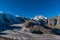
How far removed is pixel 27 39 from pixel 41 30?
12.0m

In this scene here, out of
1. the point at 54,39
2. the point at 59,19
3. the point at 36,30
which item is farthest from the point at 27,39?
the point at 59,19

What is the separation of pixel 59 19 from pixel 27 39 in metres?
46.1

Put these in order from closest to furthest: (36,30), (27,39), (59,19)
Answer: (27,39), (36,30), (59,19)

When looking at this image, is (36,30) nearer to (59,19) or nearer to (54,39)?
(54,39)

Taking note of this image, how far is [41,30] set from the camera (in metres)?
36.1

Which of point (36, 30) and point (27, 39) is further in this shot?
point (36, 30)

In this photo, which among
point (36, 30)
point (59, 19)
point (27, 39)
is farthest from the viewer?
point (59, 19)

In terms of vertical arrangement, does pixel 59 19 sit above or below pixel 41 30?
above

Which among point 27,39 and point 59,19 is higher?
point 59,19

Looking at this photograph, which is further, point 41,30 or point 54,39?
point 41,30

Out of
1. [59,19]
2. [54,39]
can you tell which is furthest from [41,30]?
[59,19]

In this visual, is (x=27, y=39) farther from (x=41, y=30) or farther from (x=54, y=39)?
(x=41, y=30)

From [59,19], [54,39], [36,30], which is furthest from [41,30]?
[59,19]

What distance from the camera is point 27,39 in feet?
79.9
